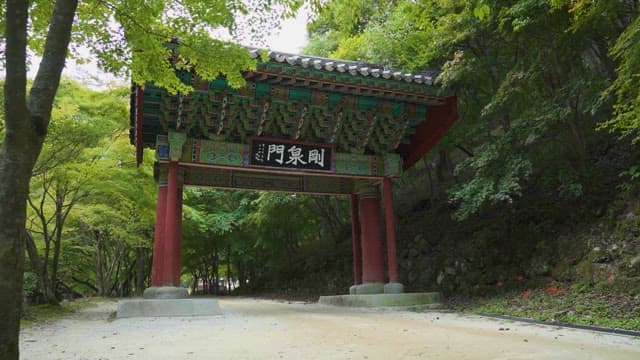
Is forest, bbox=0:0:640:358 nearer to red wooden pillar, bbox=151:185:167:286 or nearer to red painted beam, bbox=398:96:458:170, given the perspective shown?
red painted beam, bbox=398:96:458:170

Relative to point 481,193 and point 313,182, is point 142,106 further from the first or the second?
point 481,193

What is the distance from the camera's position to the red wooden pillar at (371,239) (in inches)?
428

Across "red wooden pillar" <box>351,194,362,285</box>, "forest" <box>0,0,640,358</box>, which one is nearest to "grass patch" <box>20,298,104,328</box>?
"forest" <box>0,0,640,358</box>

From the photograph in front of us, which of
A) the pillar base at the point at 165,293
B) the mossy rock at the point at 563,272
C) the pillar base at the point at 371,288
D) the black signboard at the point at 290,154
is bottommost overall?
the pillar base at the point at 371,288

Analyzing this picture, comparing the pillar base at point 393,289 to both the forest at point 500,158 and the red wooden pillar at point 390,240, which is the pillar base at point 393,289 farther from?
the forest at point 500,158

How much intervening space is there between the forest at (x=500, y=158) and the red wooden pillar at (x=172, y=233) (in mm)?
1743

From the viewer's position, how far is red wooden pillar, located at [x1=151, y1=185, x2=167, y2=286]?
29.2ft

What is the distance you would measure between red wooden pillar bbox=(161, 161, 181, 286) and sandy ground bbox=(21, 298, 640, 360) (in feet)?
5.75

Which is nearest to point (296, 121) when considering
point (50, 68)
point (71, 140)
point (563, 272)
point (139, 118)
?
point (139, 118)

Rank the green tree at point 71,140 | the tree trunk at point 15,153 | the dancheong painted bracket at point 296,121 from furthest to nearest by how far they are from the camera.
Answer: the dancheong painted bracket at point 296,121 → the green tree at point 71,140 → the tree trunk at point 15,153

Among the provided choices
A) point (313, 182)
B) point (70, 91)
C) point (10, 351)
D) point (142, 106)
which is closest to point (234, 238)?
point (313, 182)

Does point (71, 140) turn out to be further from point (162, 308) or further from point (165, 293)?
point (162, 308)

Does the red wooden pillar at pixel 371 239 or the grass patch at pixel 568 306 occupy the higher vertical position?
the red wooden pillar at pixel 371 239

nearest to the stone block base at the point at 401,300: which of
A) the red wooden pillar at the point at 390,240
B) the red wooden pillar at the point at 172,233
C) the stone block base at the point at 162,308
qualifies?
the red wooden pillar at the point at 390,240
